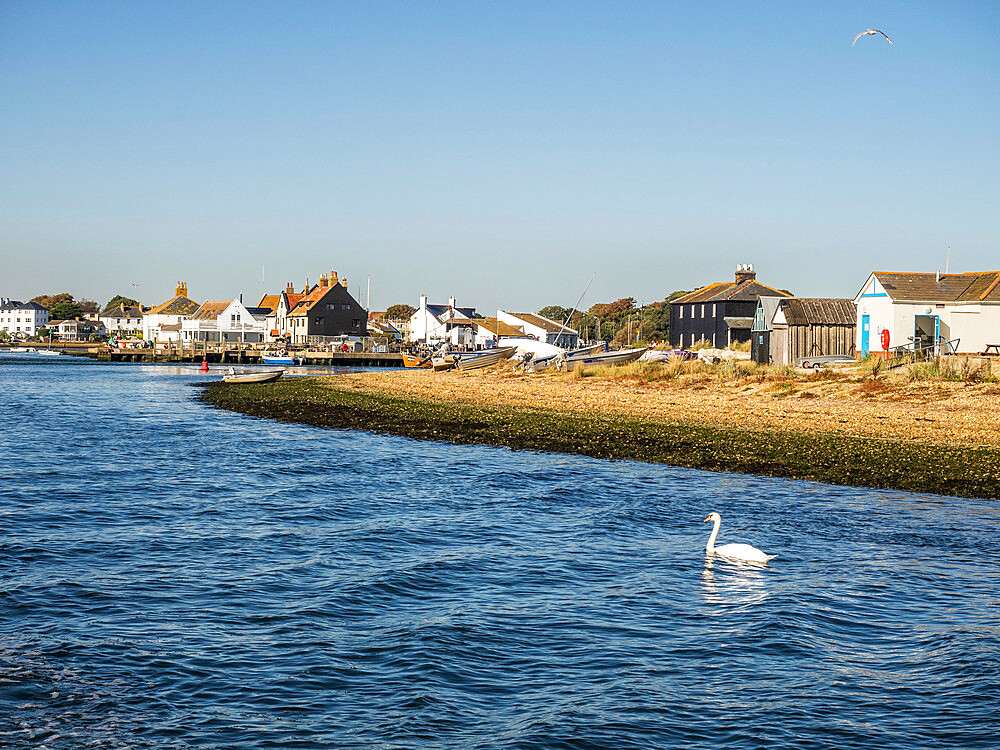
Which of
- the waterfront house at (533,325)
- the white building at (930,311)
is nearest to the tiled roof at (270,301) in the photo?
the waterfront house at (533,325)

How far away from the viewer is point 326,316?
157m

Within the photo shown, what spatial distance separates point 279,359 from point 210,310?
5574cm

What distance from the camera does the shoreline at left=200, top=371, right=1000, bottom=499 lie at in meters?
22.8

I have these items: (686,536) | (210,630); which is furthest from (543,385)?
(210,630)

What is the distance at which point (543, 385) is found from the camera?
53938mm

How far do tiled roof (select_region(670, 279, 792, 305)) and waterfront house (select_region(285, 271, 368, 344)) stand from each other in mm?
74572

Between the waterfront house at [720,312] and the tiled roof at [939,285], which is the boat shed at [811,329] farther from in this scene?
the waterfront house at [720,312]

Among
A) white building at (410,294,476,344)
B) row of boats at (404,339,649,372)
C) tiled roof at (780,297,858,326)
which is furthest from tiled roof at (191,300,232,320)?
tiled roof at (780,297,858,326)

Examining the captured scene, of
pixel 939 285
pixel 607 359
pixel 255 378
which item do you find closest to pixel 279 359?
pixel 255 378

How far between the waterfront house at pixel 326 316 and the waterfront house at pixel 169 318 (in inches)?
1248

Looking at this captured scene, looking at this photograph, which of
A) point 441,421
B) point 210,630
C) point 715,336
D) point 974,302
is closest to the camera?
point 210,630

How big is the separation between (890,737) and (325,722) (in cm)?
534

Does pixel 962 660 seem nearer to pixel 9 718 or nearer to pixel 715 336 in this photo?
pixel 9 718

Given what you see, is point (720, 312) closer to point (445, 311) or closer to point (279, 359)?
point (279, 359)
